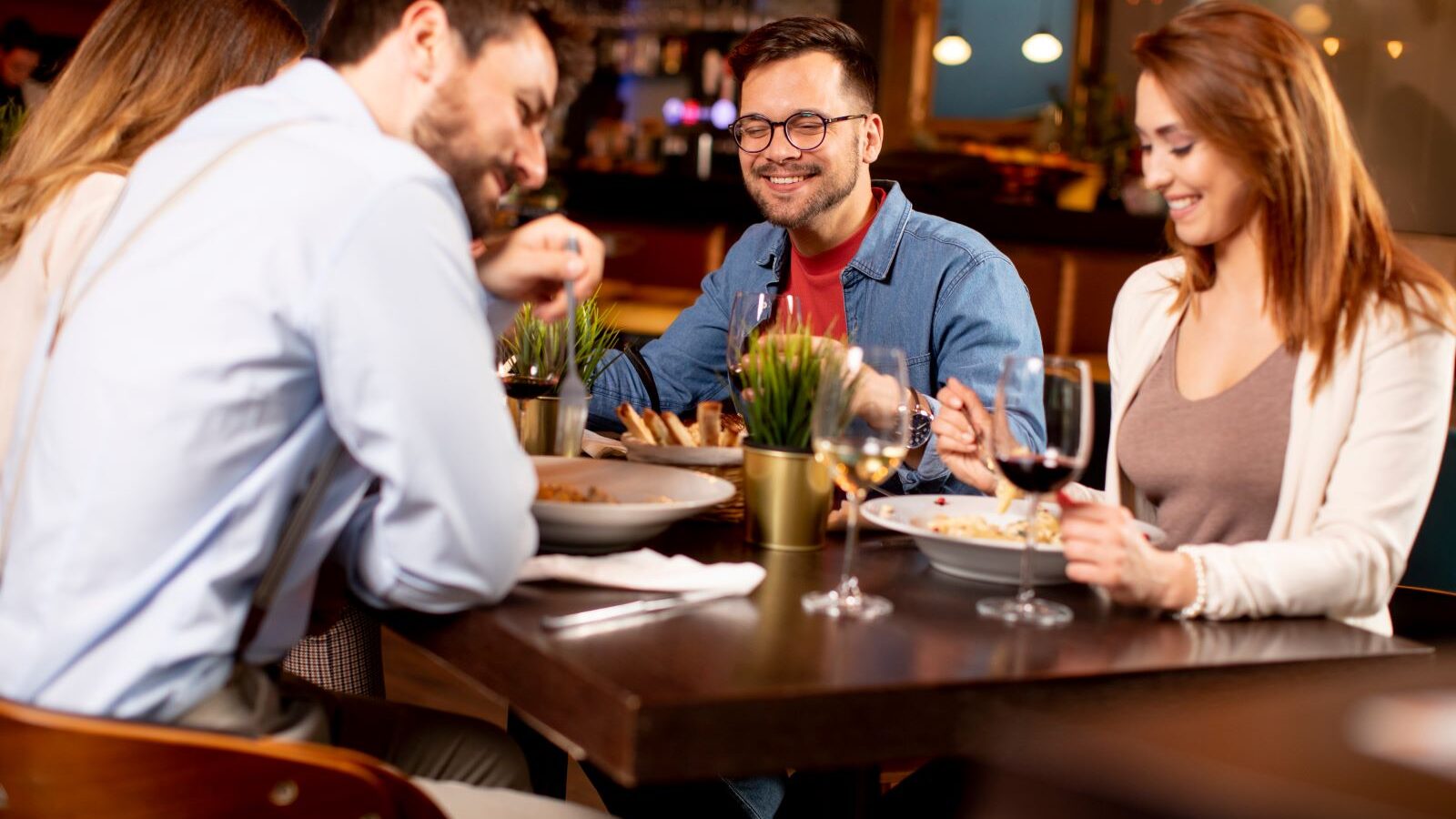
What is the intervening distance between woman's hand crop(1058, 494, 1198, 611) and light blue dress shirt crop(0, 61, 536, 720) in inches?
22.0

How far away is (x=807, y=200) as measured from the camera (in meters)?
2.73

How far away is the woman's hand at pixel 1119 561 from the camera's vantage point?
143 centimetres

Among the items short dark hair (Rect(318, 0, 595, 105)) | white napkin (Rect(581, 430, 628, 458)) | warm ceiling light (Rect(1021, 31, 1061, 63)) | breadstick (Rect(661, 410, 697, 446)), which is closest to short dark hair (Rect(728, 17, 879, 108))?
white napkin (Rect(581, 430, 628, 458))

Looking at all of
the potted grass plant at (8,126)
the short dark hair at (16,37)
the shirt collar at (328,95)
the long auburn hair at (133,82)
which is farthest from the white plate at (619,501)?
the short dark hair at (16,37)

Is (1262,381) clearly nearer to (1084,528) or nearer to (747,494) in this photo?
(1084,528)

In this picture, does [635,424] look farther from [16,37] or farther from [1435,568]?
[16,37]

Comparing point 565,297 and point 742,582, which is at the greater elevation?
point 565,297

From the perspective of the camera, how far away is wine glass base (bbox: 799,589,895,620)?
1.38 meters

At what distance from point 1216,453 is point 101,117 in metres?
1.70

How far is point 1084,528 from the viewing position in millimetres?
1440

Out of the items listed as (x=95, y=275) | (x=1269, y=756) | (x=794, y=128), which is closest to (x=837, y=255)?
(x=794, y=128)

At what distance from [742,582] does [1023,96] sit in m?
8.06

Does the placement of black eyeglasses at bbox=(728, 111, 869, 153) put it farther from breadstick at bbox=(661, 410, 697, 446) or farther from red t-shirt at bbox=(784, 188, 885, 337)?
breadstick at bbox=(661, 410, 697, 446)

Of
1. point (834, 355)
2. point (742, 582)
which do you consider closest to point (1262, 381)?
point (834, 355)
